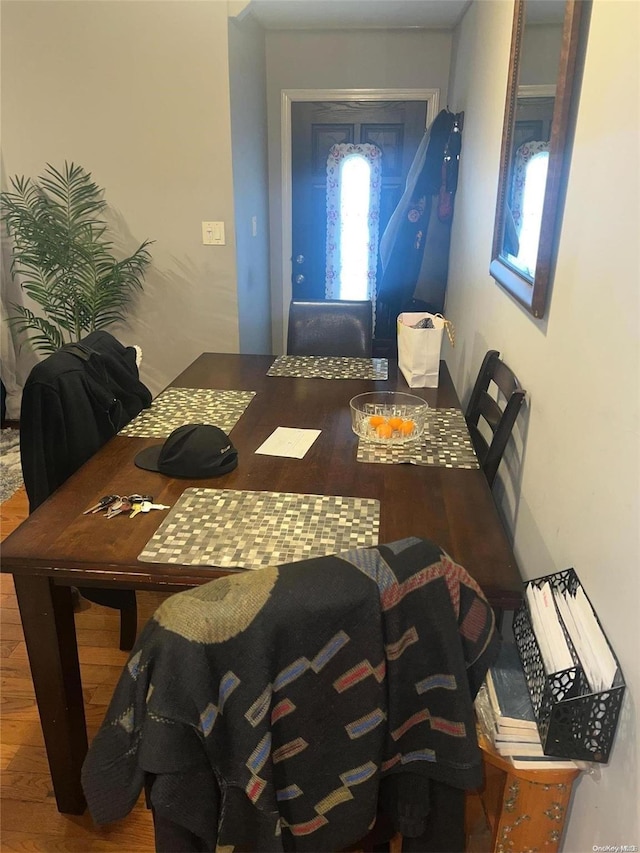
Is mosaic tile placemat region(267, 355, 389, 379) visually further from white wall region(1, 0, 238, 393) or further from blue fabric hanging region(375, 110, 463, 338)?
blue fabric hanging region(375, 110, 463, 338)

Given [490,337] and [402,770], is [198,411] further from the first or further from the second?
[402,770]

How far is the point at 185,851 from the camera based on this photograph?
88 centimetres

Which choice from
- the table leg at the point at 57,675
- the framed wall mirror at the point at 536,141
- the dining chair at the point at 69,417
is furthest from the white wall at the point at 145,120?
the table leg at the point at 57,675

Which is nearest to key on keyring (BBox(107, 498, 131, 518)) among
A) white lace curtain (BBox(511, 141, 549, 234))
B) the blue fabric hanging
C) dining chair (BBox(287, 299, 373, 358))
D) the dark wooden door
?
white lace curtain (BBox(511, 141, 549, 234))

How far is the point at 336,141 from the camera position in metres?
3.84

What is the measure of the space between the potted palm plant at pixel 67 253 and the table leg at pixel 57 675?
83.3 inches

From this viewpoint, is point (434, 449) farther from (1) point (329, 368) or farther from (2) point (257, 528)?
(1) point (329, 368)

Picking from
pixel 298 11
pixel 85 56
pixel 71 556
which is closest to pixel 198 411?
pixel 71 556

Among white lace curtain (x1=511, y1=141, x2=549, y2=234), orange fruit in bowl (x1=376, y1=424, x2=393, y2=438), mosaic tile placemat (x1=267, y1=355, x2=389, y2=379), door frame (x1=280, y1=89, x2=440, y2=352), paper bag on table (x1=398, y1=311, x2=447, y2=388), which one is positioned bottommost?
mosaic tile placemat (x1=267, y1=355, x2=389, y2=379)

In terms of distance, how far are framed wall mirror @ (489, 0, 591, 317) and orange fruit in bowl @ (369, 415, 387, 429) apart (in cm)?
47

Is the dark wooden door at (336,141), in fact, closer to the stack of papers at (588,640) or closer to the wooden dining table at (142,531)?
the wooden dining table at (142,531)

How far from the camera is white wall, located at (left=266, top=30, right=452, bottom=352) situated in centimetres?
361

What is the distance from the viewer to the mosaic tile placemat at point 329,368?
7.44ft

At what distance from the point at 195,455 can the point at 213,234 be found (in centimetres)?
201
